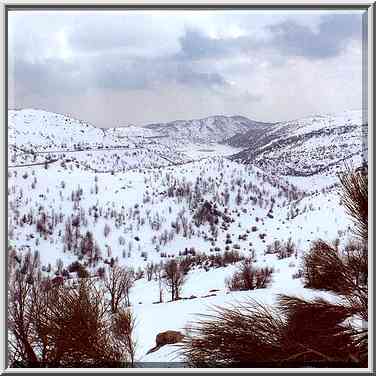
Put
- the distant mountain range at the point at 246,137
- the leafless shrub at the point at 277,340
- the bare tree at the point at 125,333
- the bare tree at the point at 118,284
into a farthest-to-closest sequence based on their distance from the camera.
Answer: the distant mountain range at the point at 246,137, the bare tree at the point at 118,284, the bare tree at the point at 125,333, the leafless shrub at the point at 277,340

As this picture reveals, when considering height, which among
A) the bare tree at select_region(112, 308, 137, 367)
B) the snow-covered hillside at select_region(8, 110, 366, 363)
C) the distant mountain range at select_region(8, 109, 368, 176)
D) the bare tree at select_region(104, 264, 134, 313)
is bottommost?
the bare tree at select_region(112, 308, 137, 367)

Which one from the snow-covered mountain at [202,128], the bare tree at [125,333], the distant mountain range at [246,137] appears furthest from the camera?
the snow-covered mountain at [202,128]

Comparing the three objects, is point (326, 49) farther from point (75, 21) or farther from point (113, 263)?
point (113, 263)

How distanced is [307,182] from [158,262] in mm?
994

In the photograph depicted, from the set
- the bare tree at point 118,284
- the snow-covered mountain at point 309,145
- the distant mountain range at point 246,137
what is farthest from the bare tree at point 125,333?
the snow-covered mountain at point 309,145

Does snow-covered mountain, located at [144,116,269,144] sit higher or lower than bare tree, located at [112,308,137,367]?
higher

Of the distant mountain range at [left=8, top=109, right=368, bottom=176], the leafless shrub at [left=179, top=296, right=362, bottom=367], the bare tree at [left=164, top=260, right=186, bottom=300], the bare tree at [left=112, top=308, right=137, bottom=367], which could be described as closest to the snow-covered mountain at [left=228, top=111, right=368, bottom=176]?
the distant mountain range at [left=8, top=109, right=368, bottom=176]

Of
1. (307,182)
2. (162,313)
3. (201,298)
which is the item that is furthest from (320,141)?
(162,313)

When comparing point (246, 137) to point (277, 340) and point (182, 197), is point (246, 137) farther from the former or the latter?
point (277, 340)

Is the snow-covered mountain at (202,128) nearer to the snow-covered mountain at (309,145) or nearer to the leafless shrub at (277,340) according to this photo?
the snow-covered mountain at (309,145)

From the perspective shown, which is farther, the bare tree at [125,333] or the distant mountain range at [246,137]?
the distant mountain range at [246,137]

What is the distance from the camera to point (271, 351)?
1.97 meters

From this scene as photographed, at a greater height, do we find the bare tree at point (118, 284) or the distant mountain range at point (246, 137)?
the distant mountain range at point (246, 137)

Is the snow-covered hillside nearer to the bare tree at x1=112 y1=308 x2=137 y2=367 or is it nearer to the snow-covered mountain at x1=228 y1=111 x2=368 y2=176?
the snow-covered mountain at x1=228 y1=111 x2=368 y2=176
